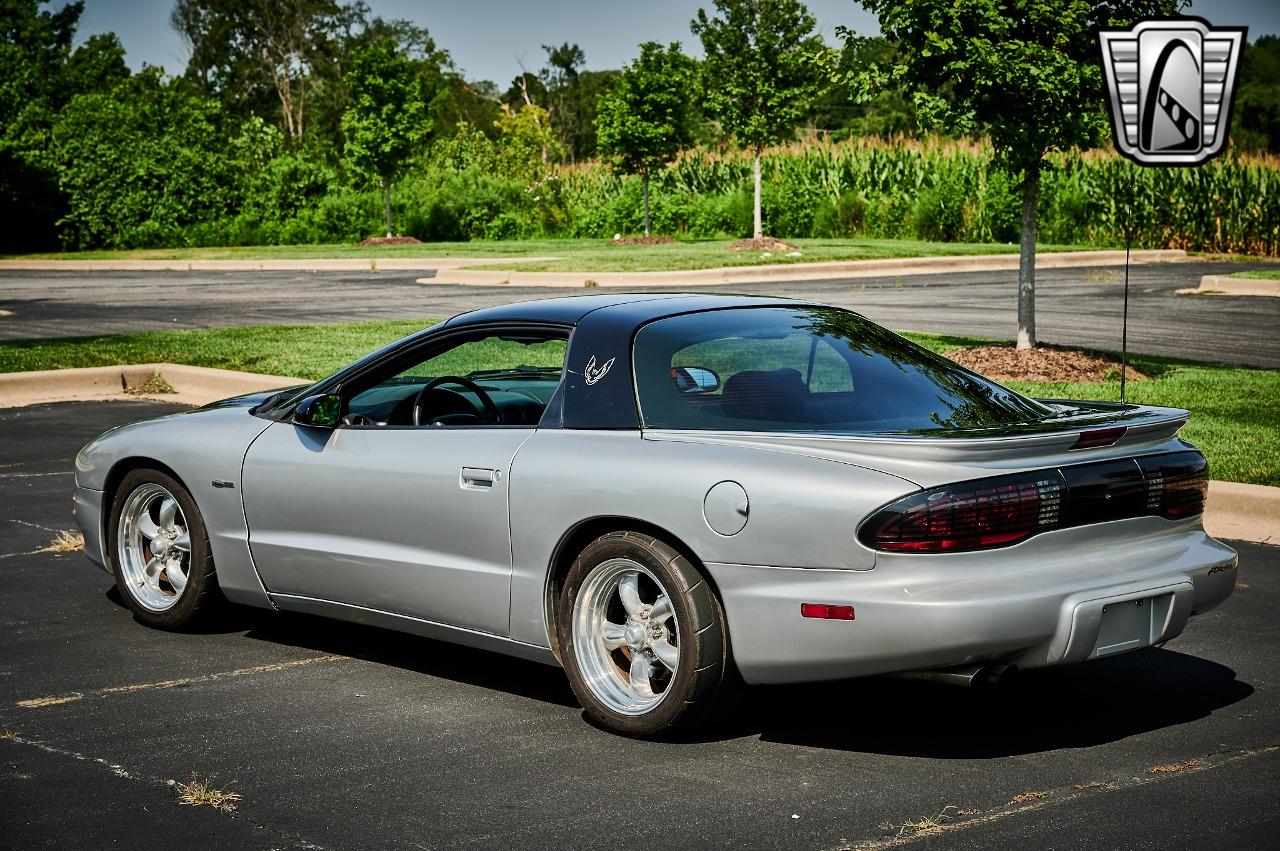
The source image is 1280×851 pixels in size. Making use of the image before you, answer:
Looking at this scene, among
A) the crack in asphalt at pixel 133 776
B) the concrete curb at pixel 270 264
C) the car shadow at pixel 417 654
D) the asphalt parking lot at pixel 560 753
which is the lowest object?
the car shadow at pixel 417 654

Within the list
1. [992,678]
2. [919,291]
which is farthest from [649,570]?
[919,291]

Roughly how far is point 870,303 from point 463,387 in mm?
15428

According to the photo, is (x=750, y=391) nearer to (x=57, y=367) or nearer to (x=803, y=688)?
(x=803, y=688)

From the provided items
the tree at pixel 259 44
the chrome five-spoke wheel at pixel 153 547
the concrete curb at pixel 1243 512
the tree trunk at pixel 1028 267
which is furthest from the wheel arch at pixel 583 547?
the tree at pixel 259 44

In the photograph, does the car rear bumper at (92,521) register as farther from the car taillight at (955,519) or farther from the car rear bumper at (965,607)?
the car taillight at (955,519)

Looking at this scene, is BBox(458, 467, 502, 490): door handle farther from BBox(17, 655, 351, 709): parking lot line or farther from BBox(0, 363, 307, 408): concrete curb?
BBox(0, 363, 307, 408): concrete curb

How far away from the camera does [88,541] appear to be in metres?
6.86

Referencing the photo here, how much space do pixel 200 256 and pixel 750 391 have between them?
31929 mm

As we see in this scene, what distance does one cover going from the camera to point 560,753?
16.4 feet

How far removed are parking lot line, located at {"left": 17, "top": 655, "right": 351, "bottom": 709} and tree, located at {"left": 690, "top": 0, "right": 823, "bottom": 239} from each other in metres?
26.9

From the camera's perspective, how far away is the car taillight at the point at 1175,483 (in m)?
5.01

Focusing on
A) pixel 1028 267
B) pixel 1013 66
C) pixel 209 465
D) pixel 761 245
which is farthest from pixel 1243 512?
pixel 761 245

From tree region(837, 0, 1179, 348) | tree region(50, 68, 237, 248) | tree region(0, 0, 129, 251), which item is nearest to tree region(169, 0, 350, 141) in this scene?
tree region(0, 0, 129, 251)

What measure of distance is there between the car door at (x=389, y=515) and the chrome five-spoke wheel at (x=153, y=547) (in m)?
0.56
